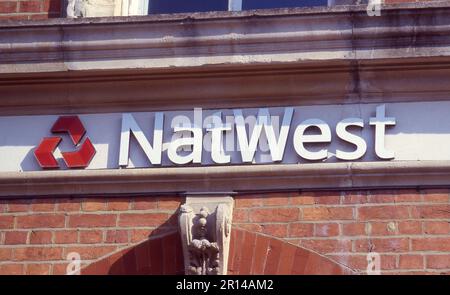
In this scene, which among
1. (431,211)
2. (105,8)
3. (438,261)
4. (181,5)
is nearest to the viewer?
(438,261)

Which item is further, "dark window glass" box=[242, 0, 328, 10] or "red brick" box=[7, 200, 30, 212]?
"dark window glass" box=[242, 0, 328, 10]

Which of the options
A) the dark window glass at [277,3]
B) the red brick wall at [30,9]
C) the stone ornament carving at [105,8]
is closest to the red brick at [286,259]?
the dark window glass at [277,3]

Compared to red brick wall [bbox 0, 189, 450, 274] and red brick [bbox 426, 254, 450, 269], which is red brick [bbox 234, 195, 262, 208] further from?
red brick [bbox 426, 254, 450, 269]

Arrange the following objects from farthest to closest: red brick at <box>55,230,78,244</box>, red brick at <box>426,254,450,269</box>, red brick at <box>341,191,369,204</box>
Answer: red brick at <box>55,230,78,244</box>
red brick at <box>341,191,369,204</box>
red brick at <box>426,254,450,269</box>


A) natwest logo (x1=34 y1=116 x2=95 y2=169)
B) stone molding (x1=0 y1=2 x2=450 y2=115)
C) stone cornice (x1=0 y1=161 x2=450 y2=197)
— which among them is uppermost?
stone molding (x1=0 y1=2 x2=450 y2=115)

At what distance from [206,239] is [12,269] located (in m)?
1.07

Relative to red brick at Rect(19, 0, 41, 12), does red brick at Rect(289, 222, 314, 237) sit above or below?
below

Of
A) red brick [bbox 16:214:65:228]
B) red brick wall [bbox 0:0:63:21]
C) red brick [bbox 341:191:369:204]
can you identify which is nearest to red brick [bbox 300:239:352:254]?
red brick [bbox 341:191:369:204]

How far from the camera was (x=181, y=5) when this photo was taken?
6.79 metres

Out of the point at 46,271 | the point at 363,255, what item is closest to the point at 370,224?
the point at 363,255

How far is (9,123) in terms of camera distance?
6238 mm

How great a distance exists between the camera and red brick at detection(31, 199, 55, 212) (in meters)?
6.00

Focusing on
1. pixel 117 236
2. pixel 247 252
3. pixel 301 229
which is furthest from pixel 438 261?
pixel 117 236

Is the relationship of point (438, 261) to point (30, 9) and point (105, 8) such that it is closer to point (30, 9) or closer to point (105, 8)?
point (105, 8)
